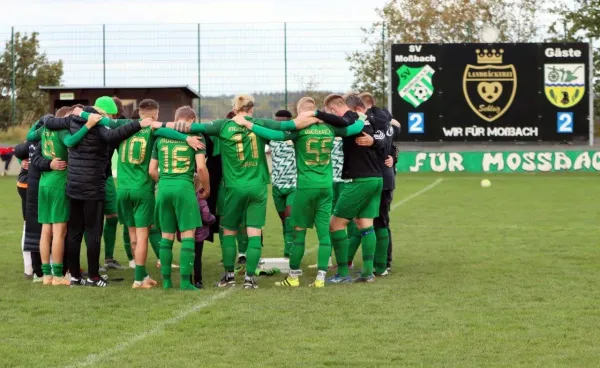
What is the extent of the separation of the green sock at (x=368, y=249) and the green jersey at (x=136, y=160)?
2170 mm

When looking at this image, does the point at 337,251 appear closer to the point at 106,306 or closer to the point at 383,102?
the point at 106,306

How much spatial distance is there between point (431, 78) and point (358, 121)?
21040 millimetres

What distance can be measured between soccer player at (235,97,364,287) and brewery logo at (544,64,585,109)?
2188cm

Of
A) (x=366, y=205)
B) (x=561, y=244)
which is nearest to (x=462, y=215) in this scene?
(x=561, y=244)

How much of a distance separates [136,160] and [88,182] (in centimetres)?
53

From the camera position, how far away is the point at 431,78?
31.1 meters

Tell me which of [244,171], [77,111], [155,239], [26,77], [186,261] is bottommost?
[186,261]

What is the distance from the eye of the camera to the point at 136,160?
10.3m

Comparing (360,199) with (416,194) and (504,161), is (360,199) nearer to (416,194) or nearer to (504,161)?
(416,194)

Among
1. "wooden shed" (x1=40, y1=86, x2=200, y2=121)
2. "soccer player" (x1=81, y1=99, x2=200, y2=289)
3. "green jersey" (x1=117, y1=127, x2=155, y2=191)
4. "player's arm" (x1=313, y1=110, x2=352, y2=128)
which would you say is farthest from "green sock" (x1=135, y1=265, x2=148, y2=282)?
"wooden shed" (x1=40, y1=86, x2=200, y2=121)

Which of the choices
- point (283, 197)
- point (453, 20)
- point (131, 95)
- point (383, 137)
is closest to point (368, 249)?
point (383, 137)

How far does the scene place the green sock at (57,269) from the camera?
10727mm

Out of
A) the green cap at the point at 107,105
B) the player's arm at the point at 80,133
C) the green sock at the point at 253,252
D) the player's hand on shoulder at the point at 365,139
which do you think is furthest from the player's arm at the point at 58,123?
the player's hand on shoulder at the point at 365,139

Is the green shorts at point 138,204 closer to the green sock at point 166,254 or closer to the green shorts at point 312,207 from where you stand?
the green sock at point 166,254
